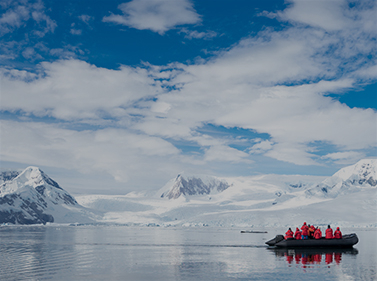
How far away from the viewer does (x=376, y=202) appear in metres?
163

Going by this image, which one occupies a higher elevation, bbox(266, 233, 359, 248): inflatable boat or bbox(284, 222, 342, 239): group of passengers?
bbox(284, 222, 342, 239): group of passengers

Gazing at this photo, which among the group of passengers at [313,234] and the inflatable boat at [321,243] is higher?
the group of passengers at [313,234]

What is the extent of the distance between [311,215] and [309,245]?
11954 cm

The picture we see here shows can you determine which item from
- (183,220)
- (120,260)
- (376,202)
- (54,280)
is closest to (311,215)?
(376,202)

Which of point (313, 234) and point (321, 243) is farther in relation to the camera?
point (313, 234)

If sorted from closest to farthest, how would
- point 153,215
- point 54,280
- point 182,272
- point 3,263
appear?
point 54,280 < point 182,272 < point 3,263 < point 153,215

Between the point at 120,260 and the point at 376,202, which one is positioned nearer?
the point at 120,260

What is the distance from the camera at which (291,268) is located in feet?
82.3

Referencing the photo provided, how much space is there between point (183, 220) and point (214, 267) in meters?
149

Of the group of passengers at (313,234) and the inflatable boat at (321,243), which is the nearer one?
the inflatable boat at (321,243)

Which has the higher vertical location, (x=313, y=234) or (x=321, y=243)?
(x=313, y=234)

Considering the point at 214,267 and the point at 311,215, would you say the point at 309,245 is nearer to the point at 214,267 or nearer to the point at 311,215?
the point at 214,267

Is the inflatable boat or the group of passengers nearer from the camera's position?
the inflatable boat

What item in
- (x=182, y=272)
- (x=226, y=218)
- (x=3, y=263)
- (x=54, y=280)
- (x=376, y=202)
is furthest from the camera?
(x=376, y=202)
